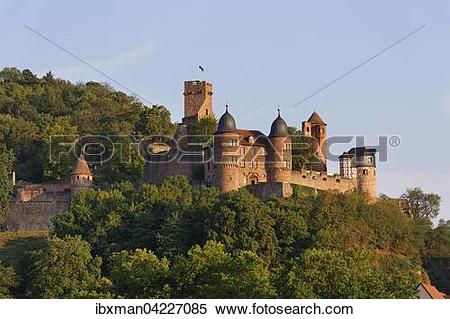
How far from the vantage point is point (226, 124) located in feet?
241

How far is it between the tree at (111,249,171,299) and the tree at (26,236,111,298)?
81.5 inches

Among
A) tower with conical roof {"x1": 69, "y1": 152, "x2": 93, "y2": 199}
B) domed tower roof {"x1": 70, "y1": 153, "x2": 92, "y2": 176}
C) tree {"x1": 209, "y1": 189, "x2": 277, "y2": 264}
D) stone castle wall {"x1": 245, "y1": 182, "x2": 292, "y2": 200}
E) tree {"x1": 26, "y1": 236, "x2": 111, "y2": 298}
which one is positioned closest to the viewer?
tree {"x1": 26, "y1": 236, "x2": 111, "y2": 298}

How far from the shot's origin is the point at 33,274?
6412 centimetres

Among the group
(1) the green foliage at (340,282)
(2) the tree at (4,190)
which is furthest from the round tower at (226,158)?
(1) the green foliage at (340,282)

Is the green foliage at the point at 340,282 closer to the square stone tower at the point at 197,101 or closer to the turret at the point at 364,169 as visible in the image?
the turret at the point at 364,169

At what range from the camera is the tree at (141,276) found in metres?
50.7

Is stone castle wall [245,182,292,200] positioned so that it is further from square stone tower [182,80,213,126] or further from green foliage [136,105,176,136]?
green foliage [136,105,176,136]

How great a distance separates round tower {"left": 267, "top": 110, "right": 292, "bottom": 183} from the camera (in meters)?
72.3

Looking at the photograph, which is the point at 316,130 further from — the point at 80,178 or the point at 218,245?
the point at 218,245

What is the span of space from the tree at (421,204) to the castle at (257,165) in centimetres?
462

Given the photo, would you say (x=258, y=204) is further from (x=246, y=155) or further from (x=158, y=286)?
(x=158, y=286)

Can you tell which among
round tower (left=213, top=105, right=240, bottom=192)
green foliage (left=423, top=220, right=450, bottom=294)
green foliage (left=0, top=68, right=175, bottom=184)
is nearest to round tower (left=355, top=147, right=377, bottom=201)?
green foliage (left=423, top=220, right=450, bottom=294)

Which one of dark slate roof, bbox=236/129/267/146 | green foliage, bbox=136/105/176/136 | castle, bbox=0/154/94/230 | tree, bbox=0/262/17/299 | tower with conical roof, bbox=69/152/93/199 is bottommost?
tree, bbox=0/262/17/299

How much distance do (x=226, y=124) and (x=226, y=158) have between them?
2541 millimetres
